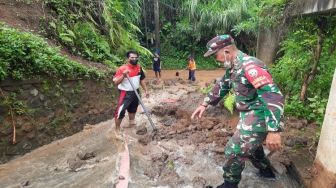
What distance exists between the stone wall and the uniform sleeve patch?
4098 mm

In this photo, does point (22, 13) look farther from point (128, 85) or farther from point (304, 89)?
point (304, 89)

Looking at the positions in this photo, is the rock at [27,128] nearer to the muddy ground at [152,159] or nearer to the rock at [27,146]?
the rock at [27,146]

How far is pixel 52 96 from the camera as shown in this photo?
256 inches

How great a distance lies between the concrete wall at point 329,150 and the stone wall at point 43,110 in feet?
15.7

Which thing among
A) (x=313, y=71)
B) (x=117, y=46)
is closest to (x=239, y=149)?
(x=313, y=71)

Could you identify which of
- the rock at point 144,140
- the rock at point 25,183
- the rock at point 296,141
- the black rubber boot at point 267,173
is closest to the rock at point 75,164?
the rock at point 25,183

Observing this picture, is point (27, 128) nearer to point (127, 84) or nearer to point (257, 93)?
point (127, 84)

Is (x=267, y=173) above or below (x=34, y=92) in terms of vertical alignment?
below

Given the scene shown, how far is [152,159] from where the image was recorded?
A: 17.0 feet

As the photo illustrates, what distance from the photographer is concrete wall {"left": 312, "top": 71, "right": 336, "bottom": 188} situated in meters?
3.42

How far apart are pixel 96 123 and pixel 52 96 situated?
1.71 metres

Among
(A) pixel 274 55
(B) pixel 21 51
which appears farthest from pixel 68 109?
(A) pixel 274 55

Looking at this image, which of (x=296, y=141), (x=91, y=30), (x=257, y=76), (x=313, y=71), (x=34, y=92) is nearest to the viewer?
(x=257, y=76)

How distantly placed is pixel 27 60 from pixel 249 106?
4227 millimetres
